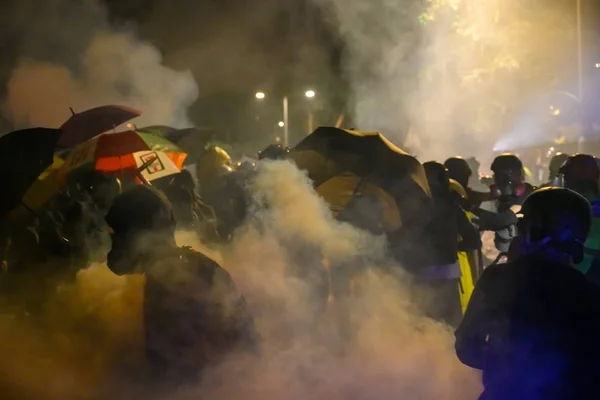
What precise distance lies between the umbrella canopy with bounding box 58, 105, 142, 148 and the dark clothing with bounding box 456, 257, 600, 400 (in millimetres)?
3984

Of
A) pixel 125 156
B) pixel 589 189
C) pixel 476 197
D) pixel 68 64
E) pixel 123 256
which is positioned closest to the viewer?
pixel 123 256

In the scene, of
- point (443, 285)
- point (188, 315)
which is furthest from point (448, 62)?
point (188, 315)

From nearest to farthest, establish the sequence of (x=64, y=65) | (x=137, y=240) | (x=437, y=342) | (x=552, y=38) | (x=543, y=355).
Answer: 1. (x=543, y=355)
2. (x=137, y=240)
3. (x=437, y=342)
4. (x=64, y=65)
5. (x=552, y=38)

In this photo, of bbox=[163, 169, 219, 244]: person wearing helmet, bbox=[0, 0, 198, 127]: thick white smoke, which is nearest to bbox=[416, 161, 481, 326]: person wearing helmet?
bbox=[163, 169, 219, 244]: person wearing helmet

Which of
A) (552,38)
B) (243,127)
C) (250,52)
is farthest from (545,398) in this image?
(552,38)

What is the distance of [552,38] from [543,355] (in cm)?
2309

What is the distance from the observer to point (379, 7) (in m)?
10.6

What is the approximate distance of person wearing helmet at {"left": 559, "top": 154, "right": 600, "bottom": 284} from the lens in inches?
126

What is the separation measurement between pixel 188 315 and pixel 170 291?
4.9 inches

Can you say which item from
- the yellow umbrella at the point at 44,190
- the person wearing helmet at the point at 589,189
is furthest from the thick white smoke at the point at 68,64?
the person wearing helmet at the point at 589,189

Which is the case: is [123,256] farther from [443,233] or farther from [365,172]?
[443,233]

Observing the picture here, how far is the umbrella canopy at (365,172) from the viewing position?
358cm

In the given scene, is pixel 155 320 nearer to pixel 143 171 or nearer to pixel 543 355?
pixel 543 355

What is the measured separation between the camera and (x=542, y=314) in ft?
5.99
